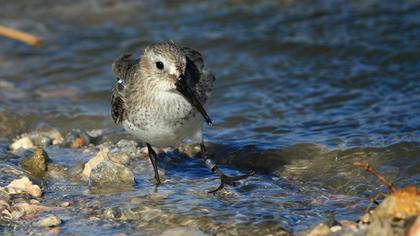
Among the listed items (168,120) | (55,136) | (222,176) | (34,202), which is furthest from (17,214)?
(55,136)

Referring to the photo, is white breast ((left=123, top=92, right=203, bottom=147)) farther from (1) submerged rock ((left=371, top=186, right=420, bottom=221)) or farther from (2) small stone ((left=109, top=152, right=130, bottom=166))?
(1) submerged rock ((left=371, top=186, right=420, bottom=221))

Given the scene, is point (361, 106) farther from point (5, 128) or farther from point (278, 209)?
point (5, 128)

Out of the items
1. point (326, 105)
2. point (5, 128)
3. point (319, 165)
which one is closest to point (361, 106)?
point (326, 105)

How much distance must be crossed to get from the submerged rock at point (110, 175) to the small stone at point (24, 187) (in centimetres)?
44

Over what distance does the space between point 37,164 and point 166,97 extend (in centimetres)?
143

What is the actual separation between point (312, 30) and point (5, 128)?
4888 millimetres

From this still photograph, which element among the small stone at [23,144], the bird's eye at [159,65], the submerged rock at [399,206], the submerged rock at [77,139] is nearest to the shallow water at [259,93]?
the submerged rock at [77,139]

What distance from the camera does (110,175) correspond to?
19.9ft

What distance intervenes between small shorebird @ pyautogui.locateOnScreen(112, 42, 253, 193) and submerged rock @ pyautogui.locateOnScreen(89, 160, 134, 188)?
0.93 ft

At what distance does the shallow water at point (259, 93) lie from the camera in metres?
5.80

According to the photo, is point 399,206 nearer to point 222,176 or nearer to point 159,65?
point 222,176

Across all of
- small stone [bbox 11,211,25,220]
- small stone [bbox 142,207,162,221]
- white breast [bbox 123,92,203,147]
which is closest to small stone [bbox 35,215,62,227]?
small stone [bbox 11,211,25,220]

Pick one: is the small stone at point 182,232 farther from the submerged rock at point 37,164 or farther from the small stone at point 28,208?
the submerged rock at point 37,164

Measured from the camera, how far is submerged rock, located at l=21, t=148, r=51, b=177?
6582 millimetres
